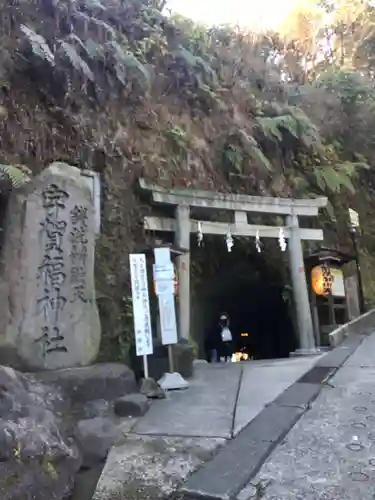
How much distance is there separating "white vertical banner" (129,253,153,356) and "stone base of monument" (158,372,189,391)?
1.29ft

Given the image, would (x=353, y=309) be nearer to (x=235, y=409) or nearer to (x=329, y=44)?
(x=235, y=409)

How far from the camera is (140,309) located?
581 cm

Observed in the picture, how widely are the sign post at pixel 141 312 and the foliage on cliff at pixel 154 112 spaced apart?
1.10 metres

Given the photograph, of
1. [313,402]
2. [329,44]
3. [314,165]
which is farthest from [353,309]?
[329,44]

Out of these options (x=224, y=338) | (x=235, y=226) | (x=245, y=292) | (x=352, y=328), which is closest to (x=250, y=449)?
(x=235, y=226)

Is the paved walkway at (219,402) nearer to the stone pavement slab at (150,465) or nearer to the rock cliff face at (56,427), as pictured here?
the stone pavement slab at (150,465)

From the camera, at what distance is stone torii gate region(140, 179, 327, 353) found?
26.5 feet

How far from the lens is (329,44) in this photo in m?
17.8

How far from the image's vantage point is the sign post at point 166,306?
588 centimetres

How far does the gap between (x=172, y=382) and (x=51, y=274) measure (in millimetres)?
2016

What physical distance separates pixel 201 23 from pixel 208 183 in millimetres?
6396

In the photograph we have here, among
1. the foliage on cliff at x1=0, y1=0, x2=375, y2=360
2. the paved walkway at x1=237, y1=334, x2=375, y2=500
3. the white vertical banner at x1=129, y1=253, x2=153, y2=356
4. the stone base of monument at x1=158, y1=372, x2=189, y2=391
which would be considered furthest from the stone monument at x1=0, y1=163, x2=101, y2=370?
the paved walkway at x1=237, y1=334, x2=375, y2=500

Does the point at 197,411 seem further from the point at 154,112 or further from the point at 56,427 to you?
the point at 154,112

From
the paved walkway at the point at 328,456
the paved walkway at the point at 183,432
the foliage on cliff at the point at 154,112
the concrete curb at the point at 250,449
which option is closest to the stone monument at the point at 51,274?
the paved walkway at the point at 183,432
